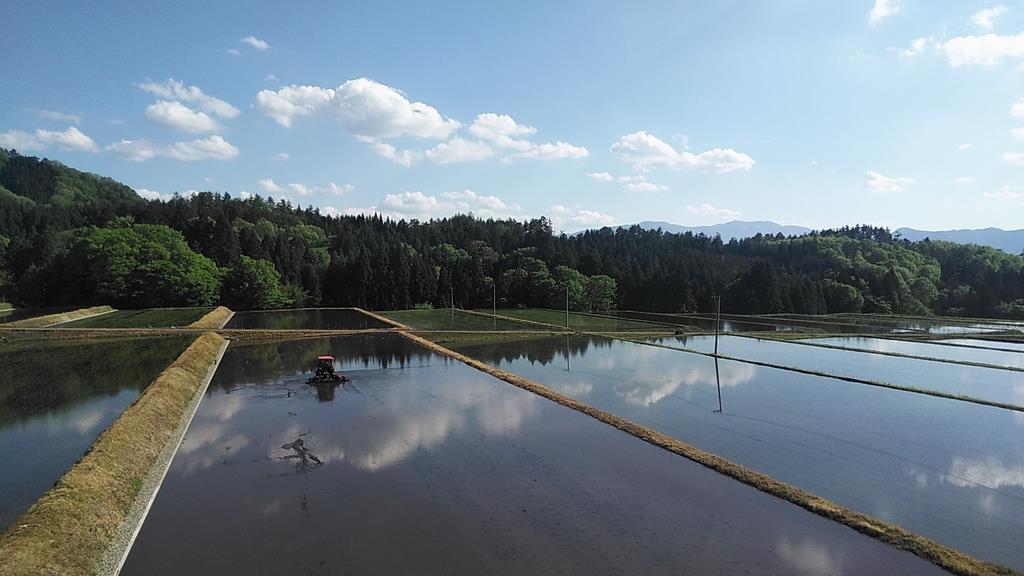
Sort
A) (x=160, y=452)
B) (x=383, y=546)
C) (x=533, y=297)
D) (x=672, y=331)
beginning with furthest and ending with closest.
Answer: (x=533, y=297) < (x=672, y=331) < (x=160, y=452) < (x=383, y=546)

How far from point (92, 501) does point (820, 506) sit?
14465 millimetres

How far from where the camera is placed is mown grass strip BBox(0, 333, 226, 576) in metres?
8.47

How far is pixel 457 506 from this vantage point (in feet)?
37.9


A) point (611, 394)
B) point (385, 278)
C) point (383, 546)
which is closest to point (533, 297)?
point (385, 278)

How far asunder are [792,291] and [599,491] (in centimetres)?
7832

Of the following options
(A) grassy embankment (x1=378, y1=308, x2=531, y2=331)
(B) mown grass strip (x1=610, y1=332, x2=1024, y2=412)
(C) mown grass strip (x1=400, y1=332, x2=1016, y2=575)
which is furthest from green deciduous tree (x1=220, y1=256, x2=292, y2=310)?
(C) mown grass strip (x1=400, y1=332, x2=1016, y2=575)

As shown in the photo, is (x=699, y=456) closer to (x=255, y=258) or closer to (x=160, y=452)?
(x=160, y=452)

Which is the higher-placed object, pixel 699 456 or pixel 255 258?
pixel 255 258

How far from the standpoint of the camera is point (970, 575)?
29.5ft

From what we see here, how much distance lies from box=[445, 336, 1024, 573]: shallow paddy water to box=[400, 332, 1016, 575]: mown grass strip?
606mm

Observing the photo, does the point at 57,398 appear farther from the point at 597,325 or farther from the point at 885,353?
the point at 597,325

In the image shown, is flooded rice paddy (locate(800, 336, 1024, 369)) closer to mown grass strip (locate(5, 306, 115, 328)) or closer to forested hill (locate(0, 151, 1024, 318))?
forested hill (locate(0, 151, 1024, 318))

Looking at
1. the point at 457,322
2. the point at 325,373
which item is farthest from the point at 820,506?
the point at 457,322

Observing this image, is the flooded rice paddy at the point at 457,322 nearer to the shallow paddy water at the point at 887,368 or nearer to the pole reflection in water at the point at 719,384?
the shallow paddy water at the point at 887,368
